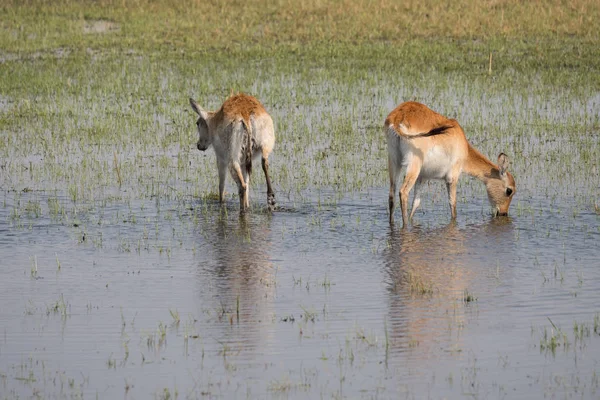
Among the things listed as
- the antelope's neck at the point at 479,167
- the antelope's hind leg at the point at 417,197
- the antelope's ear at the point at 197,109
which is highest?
the antelope's ear at the point at 197,109

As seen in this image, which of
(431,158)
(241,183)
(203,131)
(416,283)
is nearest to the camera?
(416,283)

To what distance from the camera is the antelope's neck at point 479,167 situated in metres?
12.6

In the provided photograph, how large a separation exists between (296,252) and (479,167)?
3.04 m

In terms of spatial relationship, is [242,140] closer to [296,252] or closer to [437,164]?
[437,164]

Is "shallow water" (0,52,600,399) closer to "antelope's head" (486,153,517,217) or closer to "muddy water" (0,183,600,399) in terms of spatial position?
"muddy water" (0,183,600,399)

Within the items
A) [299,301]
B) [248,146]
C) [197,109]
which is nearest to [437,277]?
[299,301]

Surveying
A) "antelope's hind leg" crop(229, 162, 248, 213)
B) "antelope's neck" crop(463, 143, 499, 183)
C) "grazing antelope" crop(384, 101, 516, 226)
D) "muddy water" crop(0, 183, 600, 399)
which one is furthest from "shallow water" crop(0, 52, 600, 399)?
"antelope's neck" crop(463, 143, 499, 183)

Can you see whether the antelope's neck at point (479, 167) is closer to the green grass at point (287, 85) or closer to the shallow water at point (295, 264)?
the shallow water at point (295, 264)

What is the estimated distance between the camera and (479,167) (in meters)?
12.6

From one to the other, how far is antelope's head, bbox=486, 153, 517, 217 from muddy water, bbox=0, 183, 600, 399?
0.57 feet

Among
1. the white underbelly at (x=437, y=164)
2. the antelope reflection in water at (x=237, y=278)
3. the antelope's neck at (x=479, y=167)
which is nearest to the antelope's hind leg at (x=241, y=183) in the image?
the antelope reflection in water at (x=237, y=278)

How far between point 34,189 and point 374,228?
454 centimetres

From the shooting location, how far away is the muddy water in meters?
7.02

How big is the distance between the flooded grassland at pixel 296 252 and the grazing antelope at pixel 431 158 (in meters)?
0.28
